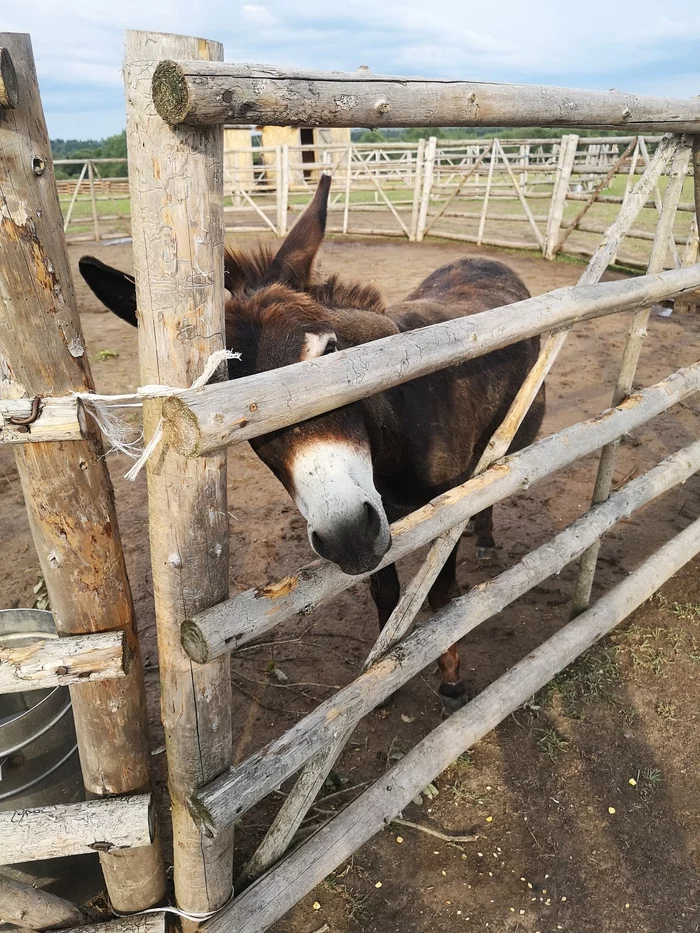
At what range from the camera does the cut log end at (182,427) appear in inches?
49.3

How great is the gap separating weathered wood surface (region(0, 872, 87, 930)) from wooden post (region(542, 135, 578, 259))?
1346cm

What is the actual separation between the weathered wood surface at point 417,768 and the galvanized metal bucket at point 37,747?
29.0 inches

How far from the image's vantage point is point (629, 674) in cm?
327

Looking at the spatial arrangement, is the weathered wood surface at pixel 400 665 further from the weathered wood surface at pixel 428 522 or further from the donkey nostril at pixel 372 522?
the donkey nostril at pixel 372 522

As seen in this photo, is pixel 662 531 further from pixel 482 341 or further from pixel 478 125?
pixel 478 125

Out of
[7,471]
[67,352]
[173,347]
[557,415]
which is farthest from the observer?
[557,415]

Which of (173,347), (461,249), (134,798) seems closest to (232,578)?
(134,798)

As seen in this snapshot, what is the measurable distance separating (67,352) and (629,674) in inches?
125

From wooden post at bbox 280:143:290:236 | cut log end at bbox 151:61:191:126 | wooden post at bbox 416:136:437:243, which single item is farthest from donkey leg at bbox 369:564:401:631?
wooden post at bbox 280:143:290:236

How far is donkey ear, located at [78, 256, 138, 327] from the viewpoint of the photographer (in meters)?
1.51

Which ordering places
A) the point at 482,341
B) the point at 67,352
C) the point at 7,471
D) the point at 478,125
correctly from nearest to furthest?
the point at 67,352 → the point at 478,125 → the point at 482,341 → the point at 7,471

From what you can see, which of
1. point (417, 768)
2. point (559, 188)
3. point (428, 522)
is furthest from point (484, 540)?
point (559, 188)

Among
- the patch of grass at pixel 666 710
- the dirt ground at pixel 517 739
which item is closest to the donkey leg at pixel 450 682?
the dirt ground at pixel 517 739

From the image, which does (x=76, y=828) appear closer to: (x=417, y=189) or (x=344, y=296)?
(x=344, y=296)
